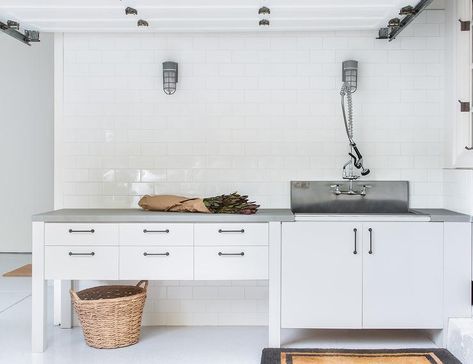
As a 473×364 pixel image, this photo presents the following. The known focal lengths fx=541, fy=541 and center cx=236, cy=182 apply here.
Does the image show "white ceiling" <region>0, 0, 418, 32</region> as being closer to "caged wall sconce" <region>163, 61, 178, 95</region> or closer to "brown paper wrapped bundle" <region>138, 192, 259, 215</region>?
"caged wall sconce" <region>163, 61, 178, 95</region>

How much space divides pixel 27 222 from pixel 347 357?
648 centimetres

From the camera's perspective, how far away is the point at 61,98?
4895 millimetres

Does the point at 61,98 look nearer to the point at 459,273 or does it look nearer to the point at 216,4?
the point at 216,4

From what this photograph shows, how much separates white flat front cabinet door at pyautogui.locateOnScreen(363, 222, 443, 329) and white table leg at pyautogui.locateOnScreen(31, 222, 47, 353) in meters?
2.46

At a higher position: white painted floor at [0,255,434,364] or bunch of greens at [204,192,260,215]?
bunch of greens at [204,192,260,215]

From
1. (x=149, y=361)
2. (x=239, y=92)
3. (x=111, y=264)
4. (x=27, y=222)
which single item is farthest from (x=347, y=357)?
(x=27, y=222)

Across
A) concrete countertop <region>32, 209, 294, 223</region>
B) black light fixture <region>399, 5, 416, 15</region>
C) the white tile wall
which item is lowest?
concrete countertop <region>32, 209, 294, 223</region>

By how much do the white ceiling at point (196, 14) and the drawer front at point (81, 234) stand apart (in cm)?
165

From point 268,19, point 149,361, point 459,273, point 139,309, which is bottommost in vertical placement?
point 149,361

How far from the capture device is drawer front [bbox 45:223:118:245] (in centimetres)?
414

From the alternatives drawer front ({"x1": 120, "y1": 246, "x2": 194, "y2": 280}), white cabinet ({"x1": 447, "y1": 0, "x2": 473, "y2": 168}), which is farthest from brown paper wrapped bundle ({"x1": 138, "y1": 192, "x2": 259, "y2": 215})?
white cabinet ({"x1": 447, "y1": 0, "x2": 473, "y2": 168})

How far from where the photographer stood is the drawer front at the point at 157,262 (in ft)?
13.5

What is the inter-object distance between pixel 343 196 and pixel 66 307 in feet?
8.69

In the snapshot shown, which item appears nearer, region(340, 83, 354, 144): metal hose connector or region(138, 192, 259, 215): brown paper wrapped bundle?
region(138, 192, 259, 215): brown paper wrapped bundle
